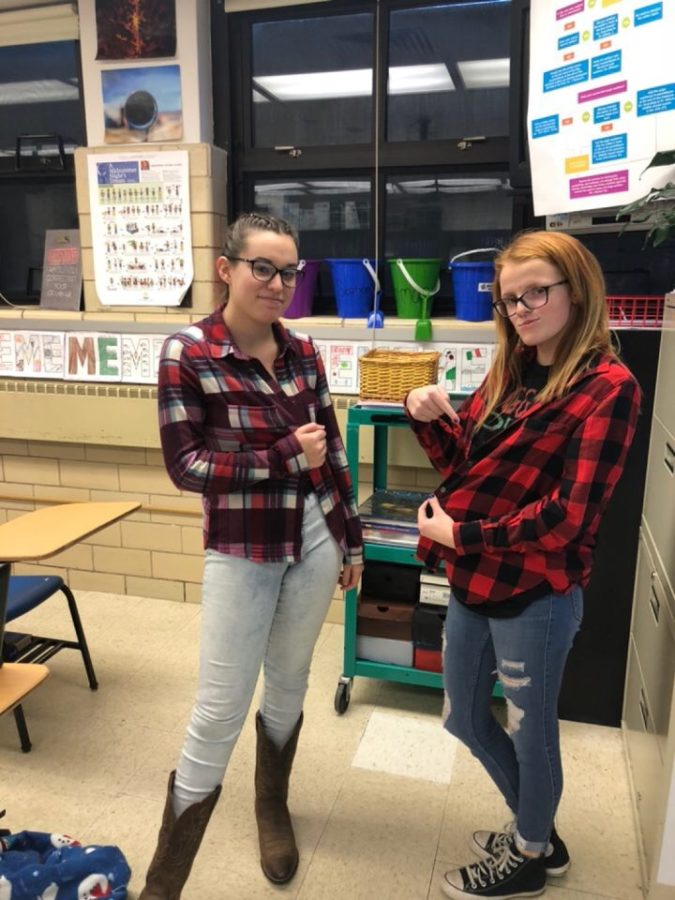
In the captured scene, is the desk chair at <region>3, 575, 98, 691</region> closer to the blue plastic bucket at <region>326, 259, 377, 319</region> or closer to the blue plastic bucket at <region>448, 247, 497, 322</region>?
the blue plastic bucket at <region>326, 259, 377, 319</region>

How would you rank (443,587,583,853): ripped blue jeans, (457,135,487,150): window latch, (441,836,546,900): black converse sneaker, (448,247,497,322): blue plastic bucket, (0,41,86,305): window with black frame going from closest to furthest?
1. (443,587,583,853): ripped blue jeans
2. (441,836,546,900): black converse sneaker
3. (448,247,497,322): blue plastic bucket
4. (457,135,487,150): window latch
5. (0,41,86,305): window with black frame

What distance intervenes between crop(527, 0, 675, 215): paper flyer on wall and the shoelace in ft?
5.66

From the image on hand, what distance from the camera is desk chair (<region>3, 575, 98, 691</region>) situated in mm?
2293

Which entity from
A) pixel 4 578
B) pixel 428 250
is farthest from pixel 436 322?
pixel 4 578

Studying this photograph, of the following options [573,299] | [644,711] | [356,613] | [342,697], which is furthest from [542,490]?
[342,697]

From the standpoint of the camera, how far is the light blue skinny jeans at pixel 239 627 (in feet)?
4.86

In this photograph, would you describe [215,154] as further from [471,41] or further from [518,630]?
[518,630]

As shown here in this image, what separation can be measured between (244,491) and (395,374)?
90 cm

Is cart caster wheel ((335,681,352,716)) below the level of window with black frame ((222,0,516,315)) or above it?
below

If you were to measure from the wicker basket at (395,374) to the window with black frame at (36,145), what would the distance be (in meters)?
1.82

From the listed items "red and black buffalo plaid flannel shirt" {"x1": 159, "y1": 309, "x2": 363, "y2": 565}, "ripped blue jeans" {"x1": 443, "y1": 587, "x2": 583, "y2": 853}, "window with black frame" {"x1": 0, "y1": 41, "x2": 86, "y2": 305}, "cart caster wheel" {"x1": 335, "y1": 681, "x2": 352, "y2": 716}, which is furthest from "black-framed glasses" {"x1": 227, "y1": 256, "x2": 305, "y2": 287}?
"window with black frame" {"x1": 0, "y1": 41, "x2": 86, "y2": 305}

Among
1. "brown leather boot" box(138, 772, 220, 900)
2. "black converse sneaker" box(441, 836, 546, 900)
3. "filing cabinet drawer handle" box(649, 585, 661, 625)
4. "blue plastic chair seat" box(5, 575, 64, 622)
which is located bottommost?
"black converse sneaker" box(441, 836, 546, 900)

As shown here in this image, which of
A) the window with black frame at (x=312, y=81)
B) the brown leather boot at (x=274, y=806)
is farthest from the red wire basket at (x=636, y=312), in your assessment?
the brown leather boot at (x=274, y=806)

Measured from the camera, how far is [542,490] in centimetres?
135
